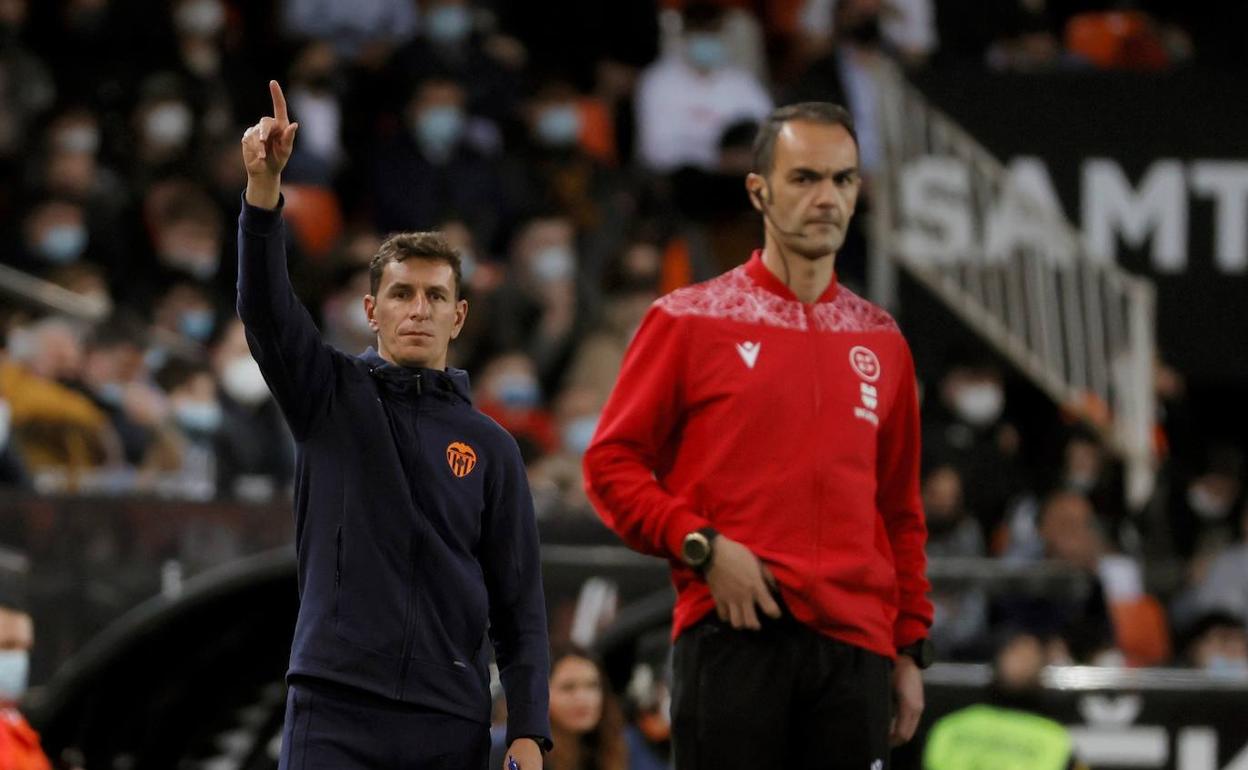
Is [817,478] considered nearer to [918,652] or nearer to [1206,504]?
[918,652]

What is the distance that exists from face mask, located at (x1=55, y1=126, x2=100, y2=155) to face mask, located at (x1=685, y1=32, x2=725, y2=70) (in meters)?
Result: 3.85

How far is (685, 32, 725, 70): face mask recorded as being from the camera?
14.6 meters

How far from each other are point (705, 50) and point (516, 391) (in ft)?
12.6

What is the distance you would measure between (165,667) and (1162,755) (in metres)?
3.70

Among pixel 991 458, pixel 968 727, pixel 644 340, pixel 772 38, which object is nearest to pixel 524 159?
pixel 772 38

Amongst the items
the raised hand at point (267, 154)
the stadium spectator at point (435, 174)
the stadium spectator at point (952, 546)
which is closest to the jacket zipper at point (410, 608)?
the raised hand at point (267, 154)

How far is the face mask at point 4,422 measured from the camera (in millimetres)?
9688

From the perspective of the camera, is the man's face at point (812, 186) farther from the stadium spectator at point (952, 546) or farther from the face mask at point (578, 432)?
the face mask at point (578, 432)

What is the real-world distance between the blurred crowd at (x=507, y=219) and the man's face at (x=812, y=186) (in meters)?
4.75

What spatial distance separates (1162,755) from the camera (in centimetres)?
849

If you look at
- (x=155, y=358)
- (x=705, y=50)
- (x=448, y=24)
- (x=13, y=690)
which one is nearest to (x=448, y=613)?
(x=13, y=690)

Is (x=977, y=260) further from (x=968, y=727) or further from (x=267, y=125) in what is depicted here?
(x=267, y=125)

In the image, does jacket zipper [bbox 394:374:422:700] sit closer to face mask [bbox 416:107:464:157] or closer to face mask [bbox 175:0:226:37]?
face mask [bbox 416:107:464:157]

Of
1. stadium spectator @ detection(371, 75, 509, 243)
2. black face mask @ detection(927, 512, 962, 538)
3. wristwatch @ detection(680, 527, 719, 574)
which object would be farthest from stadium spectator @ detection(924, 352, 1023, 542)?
wristwatch @ detection(680, 527, 719, 574)
